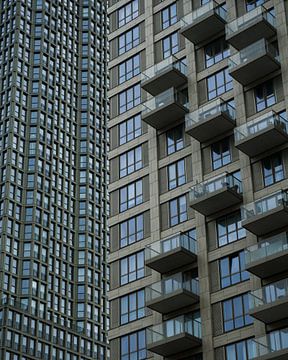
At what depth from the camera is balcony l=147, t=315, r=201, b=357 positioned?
49750 millimetres

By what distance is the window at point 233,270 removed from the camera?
50375mm

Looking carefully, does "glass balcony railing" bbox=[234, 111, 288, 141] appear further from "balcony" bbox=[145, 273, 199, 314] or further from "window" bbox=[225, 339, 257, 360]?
"window" bbox=[225, 339, 257, 360]

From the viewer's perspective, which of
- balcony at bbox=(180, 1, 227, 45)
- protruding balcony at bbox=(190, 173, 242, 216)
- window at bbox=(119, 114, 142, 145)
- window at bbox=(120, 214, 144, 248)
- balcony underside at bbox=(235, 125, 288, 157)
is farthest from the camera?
window at bbox=(119, 114, 142, 145)

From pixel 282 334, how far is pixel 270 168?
11.2 meters

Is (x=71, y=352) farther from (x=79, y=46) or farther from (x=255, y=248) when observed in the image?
(x=255, y=248)

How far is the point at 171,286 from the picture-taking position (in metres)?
51.6

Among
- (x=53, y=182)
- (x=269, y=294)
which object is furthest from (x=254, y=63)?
(x=53, y=182)

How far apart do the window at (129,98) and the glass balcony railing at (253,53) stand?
32.8ft

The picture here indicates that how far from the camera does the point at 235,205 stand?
52344mm

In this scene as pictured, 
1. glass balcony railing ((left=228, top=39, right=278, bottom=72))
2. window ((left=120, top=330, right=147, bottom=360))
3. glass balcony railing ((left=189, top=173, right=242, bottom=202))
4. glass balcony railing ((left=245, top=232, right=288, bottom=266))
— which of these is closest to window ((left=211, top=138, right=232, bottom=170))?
glass balcony railing ((left=189, top=173, right=242, bottom=202))

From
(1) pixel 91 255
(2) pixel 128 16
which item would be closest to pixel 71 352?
(1) pixel 91 255

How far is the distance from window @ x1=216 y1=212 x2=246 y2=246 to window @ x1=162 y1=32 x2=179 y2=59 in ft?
49.2

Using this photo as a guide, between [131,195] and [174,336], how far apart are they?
512 inches

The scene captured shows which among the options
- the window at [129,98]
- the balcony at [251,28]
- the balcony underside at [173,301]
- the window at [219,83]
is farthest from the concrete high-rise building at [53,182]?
the balcony at [251,28]
